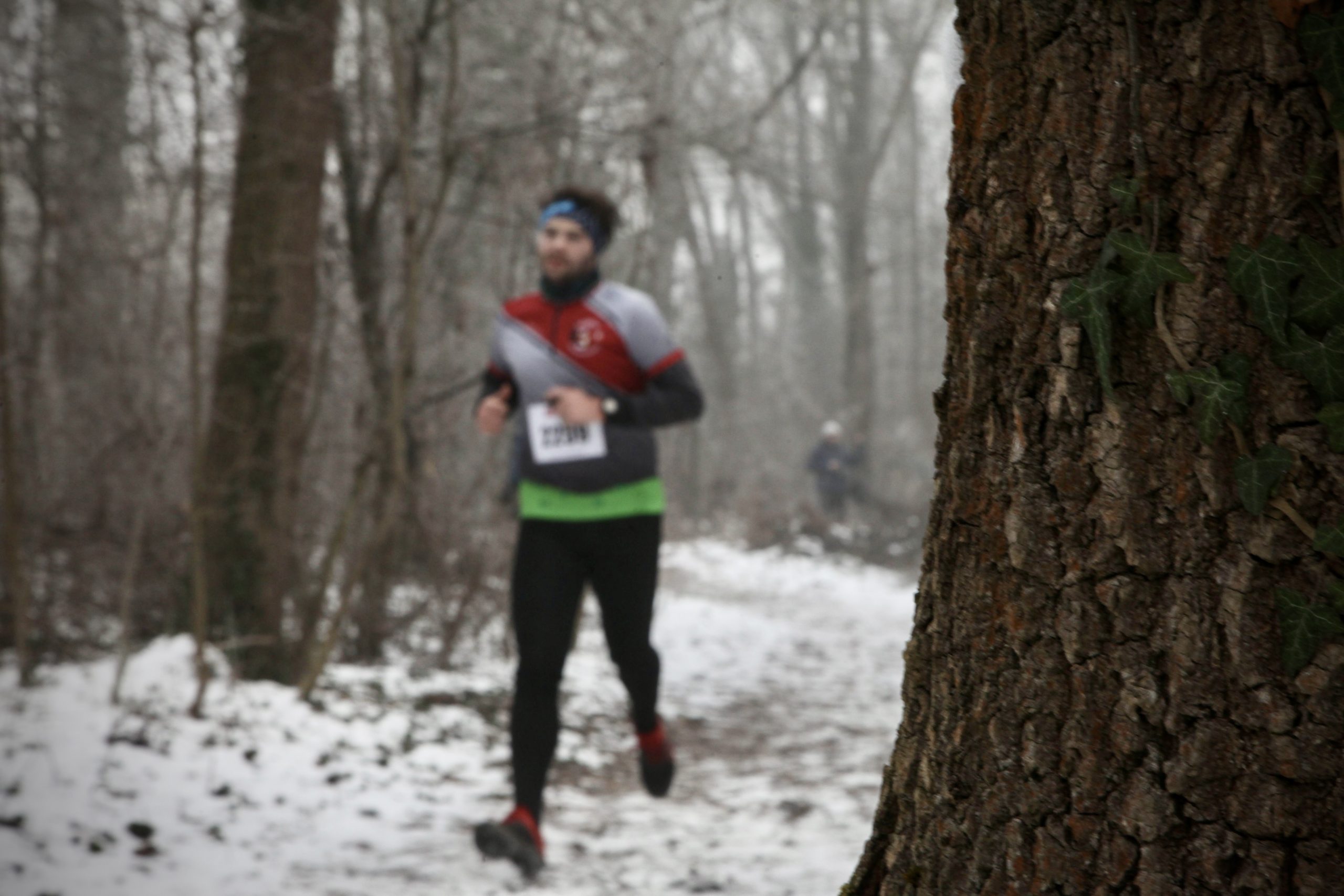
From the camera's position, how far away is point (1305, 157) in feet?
3.68

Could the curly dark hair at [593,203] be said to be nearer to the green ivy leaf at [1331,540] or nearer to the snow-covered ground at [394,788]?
the snow-covered ground at [394,788]

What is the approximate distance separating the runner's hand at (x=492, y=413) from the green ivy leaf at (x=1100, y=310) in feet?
8.15

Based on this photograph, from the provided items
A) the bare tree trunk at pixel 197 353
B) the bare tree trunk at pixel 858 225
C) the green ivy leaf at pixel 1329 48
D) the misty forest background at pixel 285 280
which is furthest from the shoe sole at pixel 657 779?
the bare tree trunk at pixel 858 225

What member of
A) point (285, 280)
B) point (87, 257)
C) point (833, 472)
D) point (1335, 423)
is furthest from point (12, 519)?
point (833, 472)

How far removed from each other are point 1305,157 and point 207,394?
606 cm

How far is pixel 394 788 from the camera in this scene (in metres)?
4.08

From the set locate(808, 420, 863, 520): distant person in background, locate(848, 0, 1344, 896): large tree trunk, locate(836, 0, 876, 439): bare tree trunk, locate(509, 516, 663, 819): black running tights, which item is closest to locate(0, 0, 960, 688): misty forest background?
locate(509, 516, 663, 819): black running tights

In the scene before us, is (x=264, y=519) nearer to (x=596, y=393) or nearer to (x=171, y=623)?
(x=171, y=623)

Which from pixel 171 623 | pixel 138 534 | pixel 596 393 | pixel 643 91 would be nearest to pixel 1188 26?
pixel 596 393

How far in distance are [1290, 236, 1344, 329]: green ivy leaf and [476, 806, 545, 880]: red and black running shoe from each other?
105 inches

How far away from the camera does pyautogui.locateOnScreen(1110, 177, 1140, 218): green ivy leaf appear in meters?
1.19

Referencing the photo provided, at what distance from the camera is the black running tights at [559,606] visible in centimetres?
338

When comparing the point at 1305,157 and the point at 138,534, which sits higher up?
the point at 1305,157

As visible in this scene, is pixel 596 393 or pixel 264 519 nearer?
pixel 596 393
